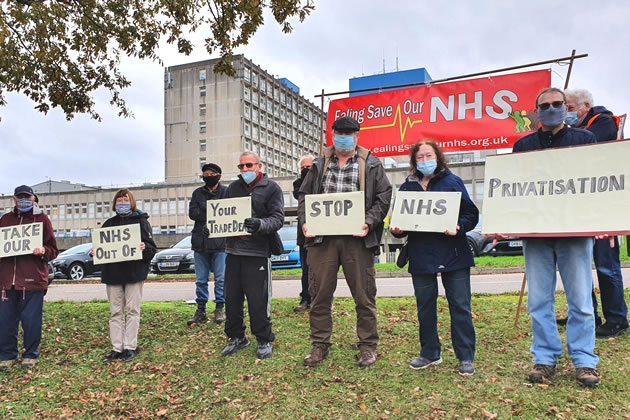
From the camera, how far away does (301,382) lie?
459 cm

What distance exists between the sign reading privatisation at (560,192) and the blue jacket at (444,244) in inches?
6.8

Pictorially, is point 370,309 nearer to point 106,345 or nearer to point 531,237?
point 531,237

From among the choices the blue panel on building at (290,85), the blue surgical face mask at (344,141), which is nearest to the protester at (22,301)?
the blue surgical face mask at (344,141)

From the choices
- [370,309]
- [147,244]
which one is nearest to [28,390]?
[147,244]

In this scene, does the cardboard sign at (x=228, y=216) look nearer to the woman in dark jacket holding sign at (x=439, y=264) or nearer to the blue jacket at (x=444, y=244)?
the woman in dark jacket holding sign at (x=439, y=264)

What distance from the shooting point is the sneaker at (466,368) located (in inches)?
174

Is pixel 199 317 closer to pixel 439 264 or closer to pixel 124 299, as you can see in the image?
pixel 124 299

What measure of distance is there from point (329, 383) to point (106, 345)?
3.35 metres

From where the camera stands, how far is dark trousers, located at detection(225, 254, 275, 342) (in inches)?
210

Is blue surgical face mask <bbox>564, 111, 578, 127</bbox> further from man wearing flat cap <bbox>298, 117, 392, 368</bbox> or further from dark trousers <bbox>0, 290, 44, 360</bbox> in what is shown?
dark trousers <bbox>0, 290, 44, 360</bbox>

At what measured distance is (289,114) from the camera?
329 ft

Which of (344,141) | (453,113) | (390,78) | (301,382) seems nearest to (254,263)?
(301,382)

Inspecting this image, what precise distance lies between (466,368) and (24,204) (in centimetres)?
527

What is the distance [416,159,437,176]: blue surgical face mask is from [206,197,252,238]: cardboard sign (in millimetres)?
1912
